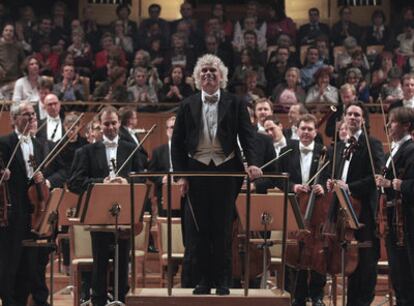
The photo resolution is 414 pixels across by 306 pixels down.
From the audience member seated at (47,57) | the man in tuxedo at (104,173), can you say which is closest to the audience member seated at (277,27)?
the audience member seated at (47,57)

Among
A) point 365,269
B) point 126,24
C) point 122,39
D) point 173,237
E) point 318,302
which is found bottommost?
point 318,302

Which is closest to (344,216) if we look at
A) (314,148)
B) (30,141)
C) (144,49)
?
(314,148)

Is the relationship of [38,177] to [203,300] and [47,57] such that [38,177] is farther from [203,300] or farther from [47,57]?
[47,57]

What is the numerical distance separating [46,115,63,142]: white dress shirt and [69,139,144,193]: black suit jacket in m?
1.61

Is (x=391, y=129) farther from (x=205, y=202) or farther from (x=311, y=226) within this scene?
(x=205, y=202)

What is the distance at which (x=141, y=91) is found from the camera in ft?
42.0

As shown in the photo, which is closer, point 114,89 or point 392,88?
point 114,89

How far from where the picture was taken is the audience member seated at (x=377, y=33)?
14.6 meters

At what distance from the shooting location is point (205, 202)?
7.23m

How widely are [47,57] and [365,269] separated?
19.8ft

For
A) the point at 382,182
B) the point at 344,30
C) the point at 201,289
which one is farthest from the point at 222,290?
the point at 344,30

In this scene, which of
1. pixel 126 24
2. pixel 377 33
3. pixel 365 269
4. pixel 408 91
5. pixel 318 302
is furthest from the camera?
pixel 377 33

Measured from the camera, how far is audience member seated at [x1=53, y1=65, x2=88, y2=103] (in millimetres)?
12625

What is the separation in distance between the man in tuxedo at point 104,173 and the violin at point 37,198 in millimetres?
442
